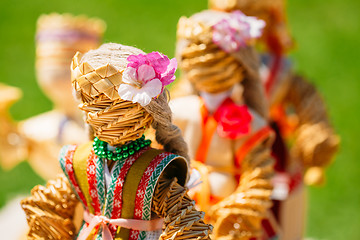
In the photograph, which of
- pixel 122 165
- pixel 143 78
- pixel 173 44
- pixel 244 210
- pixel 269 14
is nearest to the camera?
pixel 143 78

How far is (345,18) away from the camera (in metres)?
4.16

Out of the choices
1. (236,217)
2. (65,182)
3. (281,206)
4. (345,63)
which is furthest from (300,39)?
(65,182)

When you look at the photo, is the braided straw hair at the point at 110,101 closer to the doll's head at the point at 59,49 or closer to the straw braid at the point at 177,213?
the straw braid at the point at 177,213

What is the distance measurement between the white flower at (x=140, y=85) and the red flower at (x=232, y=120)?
20.5 inches

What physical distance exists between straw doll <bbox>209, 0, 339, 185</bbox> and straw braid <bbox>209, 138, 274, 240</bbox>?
0.63 m

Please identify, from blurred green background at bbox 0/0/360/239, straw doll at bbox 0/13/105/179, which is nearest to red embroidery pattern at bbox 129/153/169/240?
straw doll at bbox 0/13/105/179

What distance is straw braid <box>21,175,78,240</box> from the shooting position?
1.16m

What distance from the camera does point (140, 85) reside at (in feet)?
3.29

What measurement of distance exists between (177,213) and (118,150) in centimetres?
19

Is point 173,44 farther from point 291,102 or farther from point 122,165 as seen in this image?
point 122,165

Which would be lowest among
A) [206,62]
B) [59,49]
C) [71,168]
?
[71,168]

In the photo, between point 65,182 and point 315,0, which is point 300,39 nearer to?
point 315,0

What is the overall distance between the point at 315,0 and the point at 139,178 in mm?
3678

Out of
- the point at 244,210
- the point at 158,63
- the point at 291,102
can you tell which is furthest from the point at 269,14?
the point at 158,63
